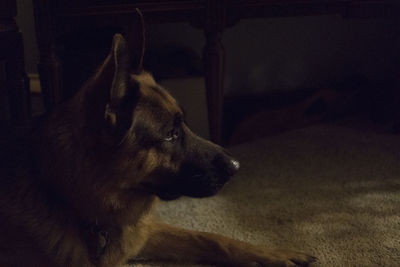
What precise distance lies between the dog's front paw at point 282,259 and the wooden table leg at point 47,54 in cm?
85

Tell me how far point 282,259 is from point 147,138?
53 cm

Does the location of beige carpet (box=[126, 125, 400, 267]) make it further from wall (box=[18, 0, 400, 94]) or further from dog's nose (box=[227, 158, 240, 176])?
wall (box=[18, 0, 400, 94])

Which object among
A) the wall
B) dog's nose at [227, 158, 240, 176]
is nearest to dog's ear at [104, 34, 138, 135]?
dog's nose at [227, 158, 240, 176]

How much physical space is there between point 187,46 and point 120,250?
1.81 meters

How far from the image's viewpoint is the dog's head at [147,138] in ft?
3.63

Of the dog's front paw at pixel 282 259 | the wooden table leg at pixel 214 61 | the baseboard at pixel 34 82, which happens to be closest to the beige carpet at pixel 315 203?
the dog's front paw at pixel 282 259

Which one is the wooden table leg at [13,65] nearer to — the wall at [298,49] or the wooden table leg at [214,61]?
the wooden table leg at [214,61]

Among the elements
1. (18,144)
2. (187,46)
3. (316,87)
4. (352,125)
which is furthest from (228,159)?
(316,87)

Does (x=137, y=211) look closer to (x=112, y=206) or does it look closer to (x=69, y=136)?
(x=112, y=206)

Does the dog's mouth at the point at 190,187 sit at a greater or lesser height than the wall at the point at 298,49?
greater

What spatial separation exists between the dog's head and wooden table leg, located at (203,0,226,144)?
638 millimetres

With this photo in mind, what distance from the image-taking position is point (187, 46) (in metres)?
2.93

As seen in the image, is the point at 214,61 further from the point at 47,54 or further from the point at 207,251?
the point at 207,251

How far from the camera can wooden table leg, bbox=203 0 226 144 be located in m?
1.91
